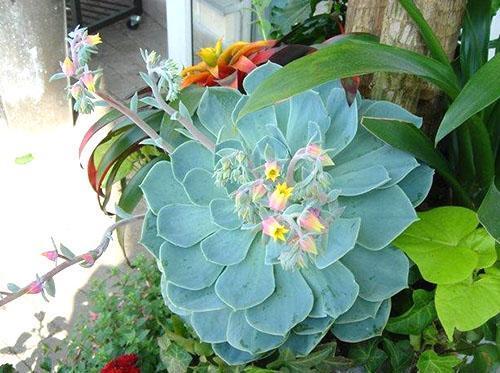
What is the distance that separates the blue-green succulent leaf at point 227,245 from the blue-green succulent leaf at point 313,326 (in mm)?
110

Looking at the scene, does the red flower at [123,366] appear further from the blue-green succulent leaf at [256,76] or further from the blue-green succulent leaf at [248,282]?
the blue-green succulent leaf at [256,76]

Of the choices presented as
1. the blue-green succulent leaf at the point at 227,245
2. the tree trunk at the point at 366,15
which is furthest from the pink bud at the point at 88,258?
the tree trunk at the point at 366,15

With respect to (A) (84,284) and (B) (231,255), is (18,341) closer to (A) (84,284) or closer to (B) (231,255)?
(A) (84,284)

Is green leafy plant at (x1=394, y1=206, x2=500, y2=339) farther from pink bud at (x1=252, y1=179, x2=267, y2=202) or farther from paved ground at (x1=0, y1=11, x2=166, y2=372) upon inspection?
paved ground at (x1=0, y1=11, x2=166, y2=372)

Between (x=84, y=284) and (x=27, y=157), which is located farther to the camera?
(x=27, y=157)

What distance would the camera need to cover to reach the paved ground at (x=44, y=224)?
1.88 m

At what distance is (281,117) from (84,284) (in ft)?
4.32

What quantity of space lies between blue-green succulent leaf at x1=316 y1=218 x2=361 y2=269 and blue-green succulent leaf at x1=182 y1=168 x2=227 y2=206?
0.15 m

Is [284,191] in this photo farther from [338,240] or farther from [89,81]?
[89,81]

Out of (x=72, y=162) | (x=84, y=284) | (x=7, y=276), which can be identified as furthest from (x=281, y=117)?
(x=72, y=162)

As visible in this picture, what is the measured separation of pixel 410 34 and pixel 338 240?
11.5 inches

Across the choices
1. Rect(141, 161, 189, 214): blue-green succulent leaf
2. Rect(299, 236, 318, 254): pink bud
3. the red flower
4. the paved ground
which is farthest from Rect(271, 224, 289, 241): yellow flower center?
the paved ground

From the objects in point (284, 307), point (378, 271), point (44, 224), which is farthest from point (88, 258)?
point (44, 224)

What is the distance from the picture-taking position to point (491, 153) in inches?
33.1
